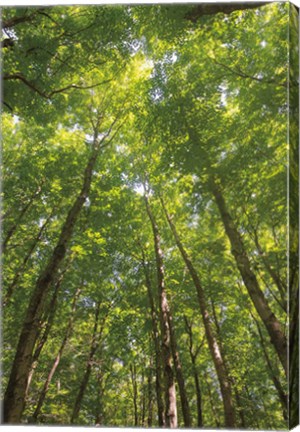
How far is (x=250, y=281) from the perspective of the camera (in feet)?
13.7

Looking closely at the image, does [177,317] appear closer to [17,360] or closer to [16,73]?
[17,360]

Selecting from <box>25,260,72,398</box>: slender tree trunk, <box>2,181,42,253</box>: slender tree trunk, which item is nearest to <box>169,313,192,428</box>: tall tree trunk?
<box>25,260,72,398</box>: slender tree trunk

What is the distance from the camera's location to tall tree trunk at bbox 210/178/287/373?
147 inches

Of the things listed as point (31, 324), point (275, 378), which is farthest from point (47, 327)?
point (275, 378)

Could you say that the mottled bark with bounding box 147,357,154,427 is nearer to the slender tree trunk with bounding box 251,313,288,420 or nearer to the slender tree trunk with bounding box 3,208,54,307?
the slender tree trunk with bounding box 251,313,288,420

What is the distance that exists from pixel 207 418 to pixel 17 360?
2.16 metres

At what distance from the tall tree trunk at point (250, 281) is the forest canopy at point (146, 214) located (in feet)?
0.07

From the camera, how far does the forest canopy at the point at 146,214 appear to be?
400 cm

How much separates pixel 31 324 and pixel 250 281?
2538 mm

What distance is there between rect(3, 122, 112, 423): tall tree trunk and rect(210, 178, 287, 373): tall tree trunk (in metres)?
1.80

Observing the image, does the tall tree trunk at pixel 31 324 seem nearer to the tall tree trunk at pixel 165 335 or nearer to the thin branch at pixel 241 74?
the tall tree trunk at pixel 165 335

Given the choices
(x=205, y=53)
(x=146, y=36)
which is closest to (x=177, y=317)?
(x=205, y=53)

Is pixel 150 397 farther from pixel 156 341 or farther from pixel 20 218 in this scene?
pixel 20 218

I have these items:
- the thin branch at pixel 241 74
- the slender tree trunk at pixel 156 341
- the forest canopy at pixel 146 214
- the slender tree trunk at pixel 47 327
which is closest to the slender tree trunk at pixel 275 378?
the forest canopy at pixel 146 214
